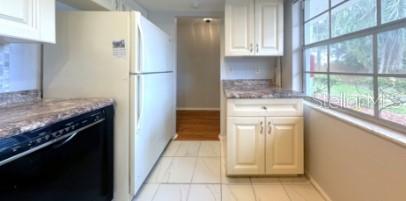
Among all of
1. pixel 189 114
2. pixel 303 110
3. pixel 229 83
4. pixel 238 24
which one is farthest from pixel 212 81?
pixel 303 110

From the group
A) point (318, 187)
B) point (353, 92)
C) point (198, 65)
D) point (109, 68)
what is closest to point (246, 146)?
point (318, 187)

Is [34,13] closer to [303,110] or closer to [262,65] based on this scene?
[303,110]

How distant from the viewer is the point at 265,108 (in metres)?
2.81

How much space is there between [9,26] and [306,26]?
277cm

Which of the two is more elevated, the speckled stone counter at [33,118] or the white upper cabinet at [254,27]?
the white upper cabinet at [254,27]

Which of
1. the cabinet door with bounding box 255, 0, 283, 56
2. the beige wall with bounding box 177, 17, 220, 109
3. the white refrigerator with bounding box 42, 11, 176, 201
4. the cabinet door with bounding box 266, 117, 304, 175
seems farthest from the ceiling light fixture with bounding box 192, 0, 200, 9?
the beige wall with bounding box 177, 17, 220, 109

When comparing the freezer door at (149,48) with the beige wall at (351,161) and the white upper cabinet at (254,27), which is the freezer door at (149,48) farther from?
the beige wall at (351,161)

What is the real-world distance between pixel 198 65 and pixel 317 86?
16.3 ft

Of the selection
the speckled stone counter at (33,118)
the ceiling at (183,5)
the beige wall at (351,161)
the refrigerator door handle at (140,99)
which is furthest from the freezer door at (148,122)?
the beige wall at (351,161)

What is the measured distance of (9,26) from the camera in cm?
148

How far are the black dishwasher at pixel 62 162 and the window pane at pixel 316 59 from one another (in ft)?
6.40

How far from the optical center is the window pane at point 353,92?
6.37 feet

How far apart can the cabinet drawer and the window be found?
27 centimetres

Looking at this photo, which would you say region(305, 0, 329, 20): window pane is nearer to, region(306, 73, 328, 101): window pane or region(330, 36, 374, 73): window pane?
region(330, 36, 374, 73): window pane
